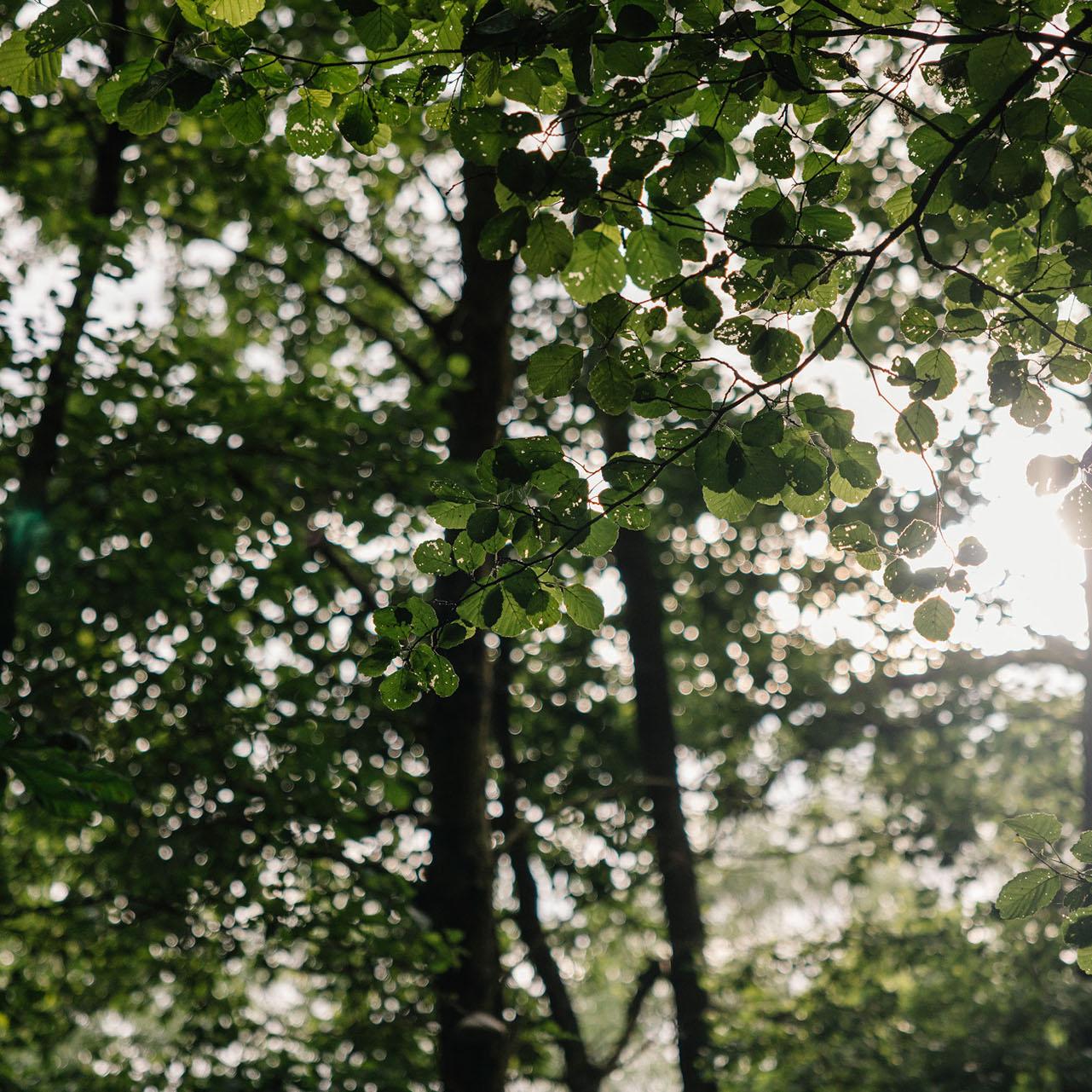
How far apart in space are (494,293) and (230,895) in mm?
4168

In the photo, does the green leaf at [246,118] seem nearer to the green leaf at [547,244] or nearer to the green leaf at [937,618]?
the green leaf at [547,244]

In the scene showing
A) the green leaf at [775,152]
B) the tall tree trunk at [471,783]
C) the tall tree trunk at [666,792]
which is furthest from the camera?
the tall tree trunk at [666,792]

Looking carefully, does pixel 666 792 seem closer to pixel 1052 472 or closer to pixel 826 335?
pixel 1052 472

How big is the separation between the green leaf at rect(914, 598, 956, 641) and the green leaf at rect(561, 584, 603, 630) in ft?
2.64

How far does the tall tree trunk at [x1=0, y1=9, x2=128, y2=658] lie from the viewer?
15.3ft

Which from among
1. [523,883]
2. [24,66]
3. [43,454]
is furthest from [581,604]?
[523,883]

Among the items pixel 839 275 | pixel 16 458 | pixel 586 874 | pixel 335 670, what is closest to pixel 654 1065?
pixel 586 874

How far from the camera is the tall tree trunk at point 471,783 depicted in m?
4.54

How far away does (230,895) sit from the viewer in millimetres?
4570

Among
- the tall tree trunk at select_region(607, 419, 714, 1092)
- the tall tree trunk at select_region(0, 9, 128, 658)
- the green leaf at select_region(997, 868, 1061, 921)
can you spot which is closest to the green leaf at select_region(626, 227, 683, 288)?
the green leaf at select_region(997, 868, 1061, 921)

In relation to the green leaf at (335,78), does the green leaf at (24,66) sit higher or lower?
lower

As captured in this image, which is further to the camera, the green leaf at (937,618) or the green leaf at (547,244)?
the green leaf at (937,618)

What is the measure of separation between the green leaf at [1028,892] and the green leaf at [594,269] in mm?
1632

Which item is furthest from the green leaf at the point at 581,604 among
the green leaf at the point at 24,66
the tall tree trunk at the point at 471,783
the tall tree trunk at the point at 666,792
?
the tall tree trunk at the point at 666,792
